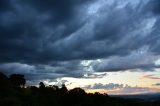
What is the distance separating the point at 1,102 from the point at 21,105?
12.0 m

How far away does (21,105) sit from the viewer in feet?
642

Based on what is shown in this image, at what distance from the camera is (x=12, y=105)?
186 metres

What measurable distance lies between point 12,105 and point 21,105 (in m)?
10.6

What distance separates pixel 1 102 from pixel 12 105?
6.85 metres

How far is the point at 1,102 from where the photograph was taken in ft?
618
